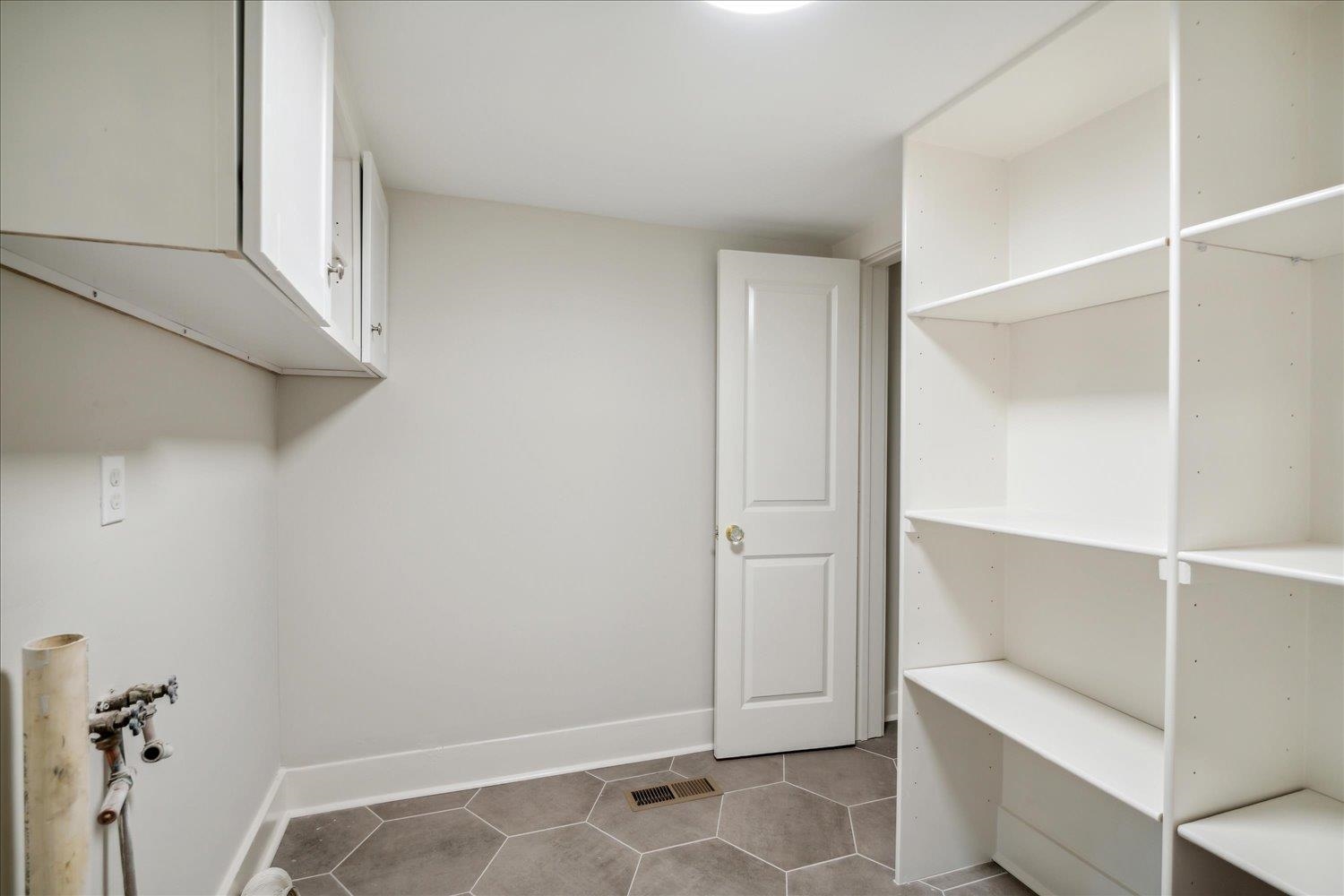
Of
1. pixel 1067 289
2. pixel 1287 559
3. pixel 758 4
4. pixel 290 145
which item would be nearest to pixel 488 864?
pixel 290 145

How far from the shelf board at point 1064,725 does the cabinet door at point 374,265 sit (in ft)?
6.51

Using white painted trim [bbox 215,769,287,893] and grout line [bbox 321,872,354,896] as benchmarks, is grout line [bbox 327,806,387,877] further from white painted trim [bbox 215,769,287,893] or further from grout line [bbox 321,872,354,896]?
white painted trim [bbox 215,769,287,893]

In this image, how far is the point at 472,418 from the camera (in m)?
2.51

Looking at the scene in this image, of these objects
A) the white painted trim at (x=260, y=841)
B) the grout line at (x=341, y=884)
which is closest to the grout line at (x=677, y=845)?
the grout line at (x=341, y=884)

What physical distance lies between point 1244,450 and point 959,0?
1101mm

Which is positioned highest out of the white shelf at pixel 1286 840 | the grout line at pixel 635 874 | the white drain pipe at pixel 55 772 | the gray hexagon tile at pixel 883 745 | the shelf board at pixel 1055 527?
the shelf board at pixel 1055 527

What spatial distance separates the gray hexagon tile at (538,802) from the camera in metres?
2.24

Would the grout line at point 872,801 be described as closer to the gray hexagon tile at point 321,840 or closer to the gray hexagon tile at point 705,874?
the gray hexagon tile at point 705,874

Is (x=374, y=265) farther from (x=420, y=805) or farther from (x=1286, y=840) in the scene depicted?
(x=1286, y=840)

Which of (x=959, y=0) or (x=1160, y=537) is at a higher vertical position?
(x=959, y=0)

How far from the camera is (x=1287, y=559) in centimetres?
111

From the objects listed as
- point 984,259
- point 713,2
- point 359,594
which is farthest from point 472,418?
point 984,259

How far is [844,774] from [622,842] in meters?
1.00

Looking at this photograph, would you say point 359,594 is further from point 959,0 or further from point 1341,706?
point 1341,706
